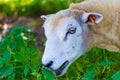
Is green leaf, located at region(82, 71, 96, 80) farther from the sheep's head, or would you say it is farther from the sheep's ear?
the sheep's ear

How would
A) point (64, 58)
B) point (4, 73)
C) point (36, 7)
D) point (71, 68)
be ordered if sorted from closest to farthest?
point (64, 58) → point (4, 73) → point (71, 68) → point (36, 7)

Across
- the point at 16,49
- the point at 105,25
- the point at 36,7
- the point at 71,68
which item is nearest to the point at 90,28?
the point at 105,25

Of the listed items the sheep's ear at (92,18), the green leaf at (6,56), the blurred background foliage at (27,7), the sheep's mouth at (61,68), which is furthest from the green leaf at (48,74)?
the blurred background foliage at (27,7)

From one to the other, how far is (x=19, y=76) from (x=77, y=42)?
3.54 feet

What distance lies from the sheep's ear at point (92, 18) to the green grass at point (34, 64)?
58cm

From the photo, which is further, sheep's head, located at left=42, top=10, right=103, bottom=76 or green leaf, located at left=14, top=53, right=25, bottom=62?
green leaf, located at left=14, top=53, right=25, bottom=62

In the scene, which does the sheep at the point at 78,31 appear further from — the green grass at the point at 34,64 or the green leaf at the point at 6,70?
the green leaf at the point at 6,70

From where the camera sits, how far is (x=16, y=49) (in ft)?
22.4

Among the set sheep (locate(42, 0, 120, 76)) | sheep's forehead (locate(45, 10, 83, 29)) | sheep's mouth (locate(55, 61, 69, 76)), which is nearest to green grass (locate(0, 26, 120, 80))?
sheep's mouth (locate(55, 61, 69, 76))

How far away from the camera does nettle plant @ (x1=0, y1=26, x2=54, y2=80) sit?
6285mm

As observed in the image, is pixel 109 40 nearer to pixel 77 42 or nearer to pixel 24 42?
pixel 77 42

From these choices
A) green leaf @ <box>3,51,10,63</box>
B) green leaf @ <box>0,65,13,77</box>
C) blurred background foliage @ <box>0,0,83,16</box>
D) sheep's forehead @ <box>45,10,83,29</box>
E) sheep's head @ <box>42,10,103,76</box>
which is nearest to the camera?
sheep's head @ <box>42,10,103,76</box>

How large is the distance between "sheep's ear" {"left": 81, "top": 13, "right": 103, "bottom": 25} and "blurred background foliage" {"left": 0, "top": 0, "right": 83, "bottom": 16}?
3719 millimetres

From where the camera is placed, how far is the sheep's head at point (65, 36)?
5.70 m
